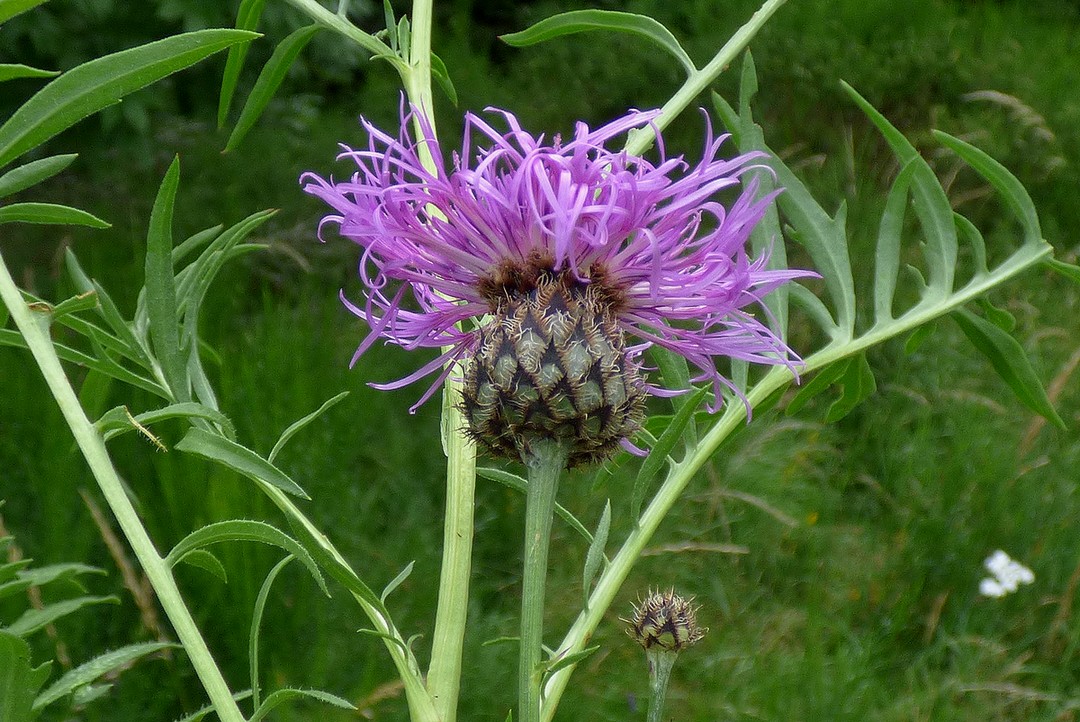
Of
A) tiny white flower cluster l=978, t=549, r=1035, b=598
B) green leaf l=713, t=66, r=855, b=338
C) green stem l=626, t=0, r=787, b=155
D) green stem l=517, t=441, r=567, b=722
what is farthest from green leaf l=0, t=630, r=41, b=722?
tiny white flower cluster l=978, t=549, r=1035, b=598

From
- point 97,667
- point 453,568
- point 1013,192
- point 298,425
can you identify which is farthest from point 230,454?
point 1013,192

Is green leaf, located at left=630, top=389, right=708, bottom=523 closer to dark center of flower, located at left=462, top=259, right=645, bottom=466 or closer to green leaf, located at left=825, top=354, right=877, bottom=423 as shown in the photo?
dark center of flower, located at left=462, top=259, right=645, bottom=466

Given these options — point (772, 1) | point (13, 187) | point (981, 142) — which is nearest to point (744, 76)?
point (772, 1)

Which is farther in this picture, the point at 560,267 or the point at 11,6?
the point at 560,267

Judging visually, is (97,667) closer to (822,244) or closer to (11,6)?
(11,6)

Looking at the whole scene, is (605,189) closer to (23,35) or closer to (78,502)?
(78,502)

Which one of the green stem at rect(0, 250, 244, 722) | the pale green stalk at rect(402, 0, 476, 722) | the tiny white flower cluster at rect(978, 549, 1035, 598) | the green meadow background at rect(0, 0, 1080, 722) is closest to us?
the green stem at rect(0, 250, 244, 722)

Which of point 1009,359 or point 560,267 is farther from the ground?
point 560,267
